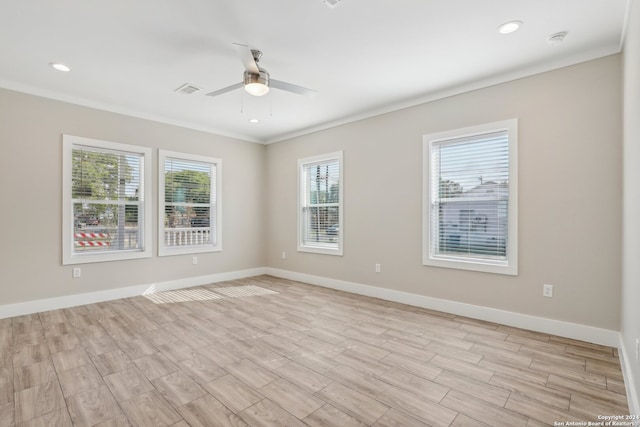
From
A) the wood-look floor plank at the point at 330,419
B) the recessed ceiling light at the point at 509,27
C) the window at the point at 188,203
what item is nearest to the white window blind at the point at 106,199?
the window at the point at 188,203

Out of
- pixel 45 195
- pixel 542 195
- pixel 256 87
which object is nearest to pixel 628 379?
pixel 542 195

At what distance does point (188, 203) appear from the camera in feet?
17.8

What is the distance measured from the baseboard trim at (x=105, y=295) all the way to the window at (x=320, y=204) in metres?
1.60

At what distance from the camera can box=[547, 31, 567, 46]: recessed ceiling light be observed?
2.72 meters

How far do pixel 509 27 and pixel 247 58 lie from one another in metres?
2.22

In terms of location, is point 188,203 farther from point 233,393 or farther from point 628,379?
point 628,379

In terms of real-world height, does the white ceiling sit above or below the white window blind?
above

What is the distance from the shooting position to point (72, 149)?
14.0 ft

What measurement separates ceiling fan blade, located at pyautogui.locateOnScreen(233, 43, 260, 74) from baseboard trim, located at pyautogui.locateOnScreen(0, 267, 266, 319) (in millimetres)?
Answer: 3810

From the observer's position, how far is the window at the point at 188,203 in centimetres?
512

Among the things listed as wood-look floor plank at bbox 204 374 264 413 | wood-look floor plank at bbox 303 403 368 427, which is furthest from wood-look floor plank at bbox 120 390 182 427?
wood-look floor plank at bbox 303 403 368 427

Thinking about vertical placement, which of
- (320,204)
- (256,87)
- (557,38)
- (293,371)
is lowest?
(293,371)

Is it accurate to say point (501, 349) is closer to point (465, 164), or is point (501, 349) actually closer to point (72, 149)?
point (465, 164)

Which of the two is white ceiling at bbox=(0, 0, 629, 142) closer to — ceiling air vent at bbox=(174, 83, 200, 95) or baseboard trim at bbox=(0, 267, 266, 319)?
ceiling air vent at bbox=(174, 83, 200, 95)
